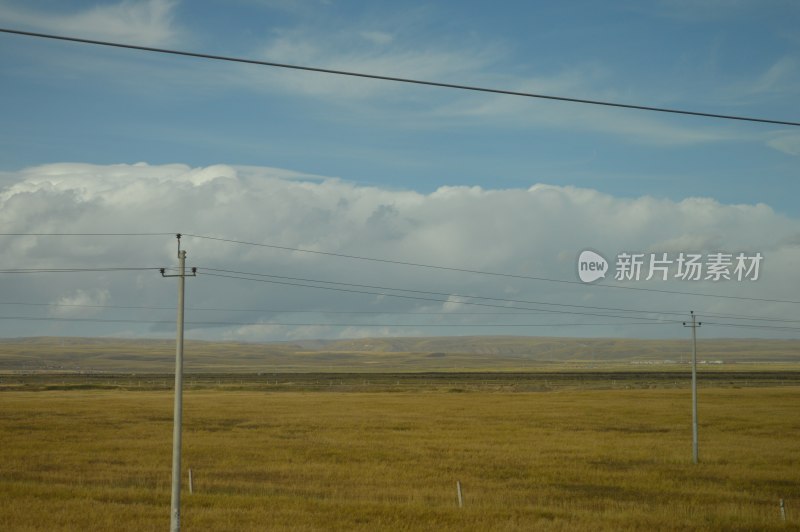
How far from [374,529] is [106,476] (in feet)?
56.1

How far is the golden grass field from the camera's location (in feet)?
93.4

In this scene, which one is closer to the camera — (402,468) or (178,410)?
(178,410)

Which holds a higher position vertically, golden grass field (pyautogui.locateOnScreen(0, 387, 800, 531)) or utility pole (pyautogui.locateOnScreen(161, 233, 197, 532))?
utility pole (pyautogui.locateOnScreen(161, 233, 197, 532))

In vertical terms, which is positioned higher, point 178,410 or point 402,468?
point 178,410

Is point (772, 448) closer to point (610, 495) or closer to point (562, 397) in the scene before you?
point (610, 495)

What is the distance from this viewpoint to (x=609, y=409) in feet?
275

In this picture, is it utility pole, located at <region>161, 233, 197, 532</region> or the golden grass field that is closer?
utility pole, located at <region>161, 233, 197, 532</region>

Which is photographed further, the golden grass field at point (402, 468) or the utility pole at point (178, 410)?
the golden grass field at point (402, 468)

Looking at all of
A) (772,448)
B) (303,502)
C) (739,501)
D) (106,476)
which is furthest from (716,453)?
(106,476)

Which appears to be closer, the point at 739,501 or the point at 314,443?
the point at 739,501

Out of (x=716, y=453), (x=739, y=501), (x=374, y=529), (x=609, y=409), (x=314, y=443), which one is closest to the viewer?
(x=374, y=529)

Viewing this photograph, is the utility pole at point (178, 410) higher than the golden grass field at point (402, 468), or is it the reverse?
the utility pole at point (178, 410)

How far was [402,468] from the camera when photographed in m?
42.2

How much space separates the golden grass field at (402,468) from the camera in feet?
93.4
